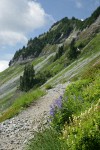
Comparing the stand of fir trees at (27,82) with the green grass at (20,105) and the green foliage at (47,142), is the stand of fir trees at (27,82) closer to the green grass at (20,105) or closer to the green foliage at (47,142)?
the green grass at (20,105)

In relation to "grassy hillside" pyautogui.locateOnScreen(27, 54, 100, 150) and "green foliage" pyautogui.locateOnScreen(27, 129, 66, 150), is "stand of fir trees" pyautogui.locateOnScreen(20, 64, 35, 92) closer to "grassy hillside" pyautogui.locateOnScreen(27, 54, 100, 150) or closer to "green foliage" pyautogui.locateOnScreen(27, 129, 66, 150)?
"grassy hillside" pyautogui.locateOnScreen(27, 54, 100, 150)

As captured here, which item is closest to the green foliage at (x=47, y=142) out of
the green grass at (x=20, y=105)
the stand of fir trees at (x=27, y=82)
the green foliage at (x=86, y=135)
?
the green foliage at (x=86, y=135)

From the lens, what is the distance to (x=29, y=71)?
130m

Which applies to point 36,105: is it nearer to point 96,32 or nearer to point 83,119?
point 83,119

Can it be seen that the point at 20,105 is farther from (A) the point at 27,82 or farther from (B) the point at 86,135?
(A) the point at 27,82

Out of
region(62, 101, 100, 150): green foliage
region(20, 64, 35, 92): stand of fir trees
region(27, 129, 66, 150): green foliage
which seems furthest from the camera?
region(20, 64, 35, 92): stand of fir trees

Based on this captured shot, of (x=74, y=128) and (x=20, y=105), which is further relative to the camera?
(x=20, y=105)

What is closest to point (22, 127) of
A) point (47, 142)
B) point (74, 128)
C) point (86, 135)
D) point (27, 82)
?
point (47, 142)

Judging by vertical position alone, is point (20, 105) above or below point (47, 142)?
above

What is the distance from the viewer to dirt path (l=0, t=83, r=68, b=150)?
18.0m

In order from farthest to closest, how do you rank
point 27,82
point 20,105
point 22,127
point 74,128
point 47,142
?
point 27,82, point 20,105, point 22,127, point 47,142, point 74,128

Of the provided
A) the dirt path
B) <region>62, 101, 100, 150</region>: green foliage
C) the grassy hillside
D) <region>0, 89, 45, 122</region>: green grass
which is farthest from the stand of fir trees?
<region>62, 101, 100, 150</region>: green foliage

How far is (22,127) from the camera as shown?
2144cm

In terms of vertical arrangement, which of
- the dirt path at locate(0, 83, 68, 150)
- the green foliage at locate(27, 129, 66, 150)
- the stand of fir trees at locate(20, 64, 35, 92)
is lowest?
the stand of fir trees at locate(20, 64, 35, 92)
